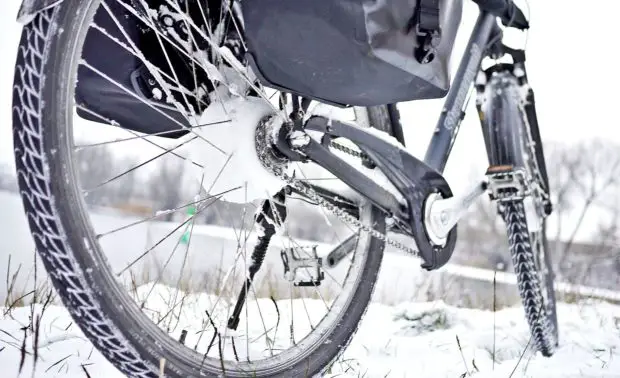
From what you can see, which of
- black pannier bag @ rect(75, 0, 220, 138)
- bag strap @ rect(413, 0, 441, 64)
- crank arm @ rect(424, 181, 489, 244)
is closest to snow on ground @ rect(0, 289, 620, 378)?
crank arm @ rect(424, 181, 489, 244)

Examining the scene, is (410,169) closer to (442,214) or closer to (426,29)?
(442,214)

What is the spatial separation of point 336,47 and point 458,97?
0.87 metres

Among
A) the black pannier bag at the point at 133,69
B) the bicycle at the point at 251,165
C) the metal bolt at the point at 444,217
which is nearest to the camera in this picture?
the bicycle at the point at 251,165

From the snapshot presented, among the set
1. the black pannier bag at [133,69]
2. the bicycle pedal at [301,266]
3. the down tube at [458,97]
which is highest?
the down tube at [458,97]

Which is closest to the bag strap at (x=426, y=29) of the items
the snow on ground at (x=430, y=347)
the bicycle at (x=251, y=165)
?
the bicycle at (x=251, y=165)

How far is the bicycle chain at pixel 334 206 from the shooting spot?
1.03 meters

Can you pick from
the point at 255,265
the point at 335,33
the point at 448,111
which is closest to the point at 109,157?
the point at 255,265

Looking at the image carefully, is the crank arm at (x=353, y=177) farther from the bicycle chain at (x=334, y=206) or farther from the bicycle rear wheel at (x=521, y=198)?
the bicycle rear wheel at (x=521, y=198)

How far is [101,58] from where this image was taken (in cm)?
84

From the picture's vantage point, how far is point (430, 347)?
1751mm

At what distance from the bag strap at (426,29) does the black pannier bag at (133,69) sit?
0.35 m

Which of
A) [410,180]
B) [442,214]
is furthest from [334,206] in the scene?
[442,214]

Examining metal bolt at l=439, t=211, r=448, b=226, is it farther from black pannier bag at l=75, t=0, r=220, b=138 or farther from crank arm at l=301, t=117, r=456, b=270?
black pannier bag at l=75, t=0, r=220, b=138

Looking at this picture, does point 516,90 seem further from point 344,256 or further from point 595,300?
point 595,300
